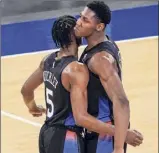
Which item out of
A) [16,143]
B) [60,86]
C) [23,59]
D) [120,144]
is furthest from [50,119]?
[23,59]

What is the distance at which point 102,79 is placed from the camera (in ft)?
14.1

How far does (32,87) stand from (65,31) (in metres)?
0.66

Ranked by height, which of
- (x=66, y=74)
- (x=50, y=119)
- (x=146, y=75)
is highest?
(x=66, y=74)

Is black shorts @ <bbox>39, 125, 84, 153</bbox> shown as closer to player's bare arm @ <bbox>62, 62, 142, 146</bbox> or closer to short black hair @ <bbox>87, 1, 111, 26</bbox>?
player's bare arm @ <bbox>62, 62, 142, 146</bbox>

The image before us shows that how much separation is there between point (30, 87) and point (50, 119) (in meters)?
0.42

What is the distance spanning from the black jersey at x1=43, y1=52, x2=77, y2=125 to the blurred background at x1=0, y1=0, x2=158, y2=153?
8.18 feet

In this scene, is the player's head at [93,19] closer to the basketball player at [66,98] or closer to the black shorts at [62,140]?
the basketball player at [66,98]

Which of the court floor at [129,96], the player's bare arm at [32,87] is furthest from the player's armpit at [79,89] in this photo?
the court floor at [129,96]

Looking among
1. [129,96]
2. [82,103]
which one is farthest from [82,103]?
[129,96]

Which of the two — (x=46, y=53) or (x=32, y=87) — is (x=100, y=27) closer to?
(x=32, y=87)

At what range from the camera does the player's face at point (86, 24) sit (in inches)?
174

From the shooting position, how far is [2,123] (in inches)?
313

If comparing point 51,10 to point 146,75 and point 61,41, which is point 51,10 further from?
point 61,41

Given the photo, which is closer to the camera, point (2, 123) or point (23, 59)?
point (2, 123)
